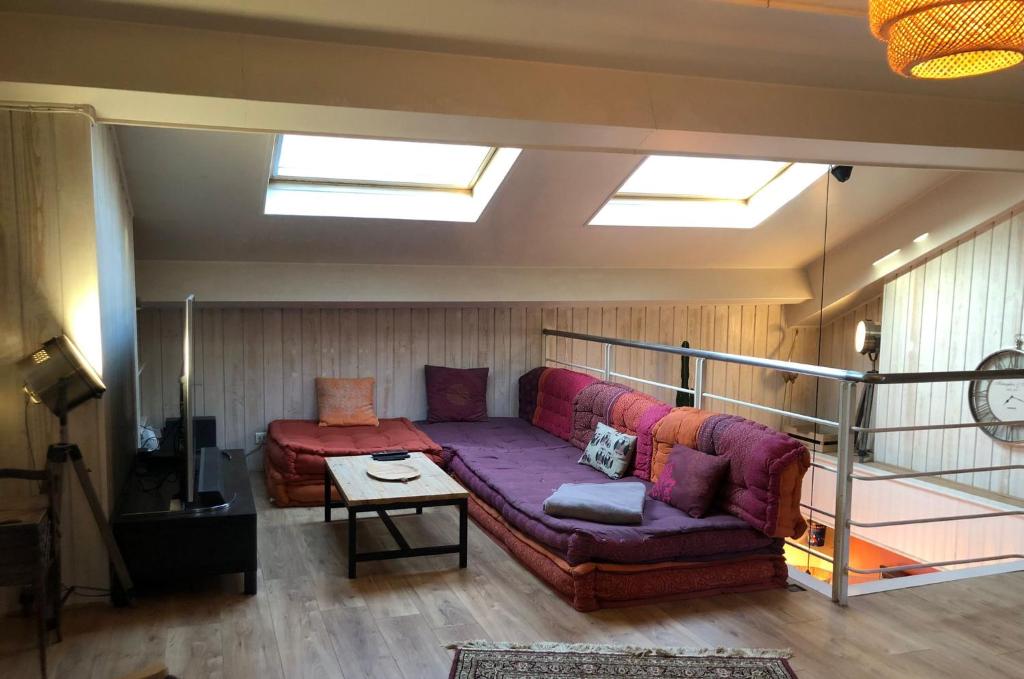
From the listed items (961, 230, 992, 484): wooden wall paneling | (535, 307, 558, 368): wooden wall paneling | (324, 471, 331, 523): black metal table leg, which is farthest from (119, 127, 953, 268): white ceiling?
(324, 471, 331, 523): black metal table leg

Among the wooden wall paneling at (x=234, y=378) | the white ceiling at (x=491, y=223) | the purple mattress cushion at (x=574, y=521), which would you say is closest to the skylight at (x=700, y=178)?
the white ceiling at (x=491, y=223)

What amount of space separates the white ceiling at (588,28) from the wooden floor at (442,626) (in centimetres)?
227

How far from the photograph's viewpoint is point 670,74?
3.27 meters

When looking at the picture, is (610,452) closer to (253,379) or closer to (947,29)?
(253,379)

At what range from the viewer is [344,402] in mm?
5973

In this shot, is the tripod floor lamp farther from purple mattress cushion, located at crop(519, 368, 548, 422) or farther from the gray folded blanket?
purple mattress cushion, located at crop(519, 368, 548, 422)

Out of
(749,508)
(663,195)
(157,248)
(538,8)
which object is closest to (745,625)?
(749,508)

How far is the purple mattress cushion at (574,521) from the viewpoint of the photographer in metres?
3.55

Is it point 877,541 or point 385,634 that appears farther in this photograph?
point 877,541

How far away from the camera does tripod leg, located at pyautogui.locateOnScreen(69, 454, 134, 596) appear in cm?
314

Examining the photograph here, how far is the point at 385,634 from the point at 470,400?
323cm

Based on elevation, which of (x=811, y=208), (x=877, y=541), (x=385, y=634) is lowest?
(x=877, y=541)

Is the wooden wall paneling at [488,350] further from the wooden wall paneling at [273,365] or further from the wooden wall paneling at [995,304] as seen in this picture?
the wooden wall paneling at [995,304]

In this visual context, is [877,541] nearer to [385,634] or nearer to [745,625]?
[745,625]
